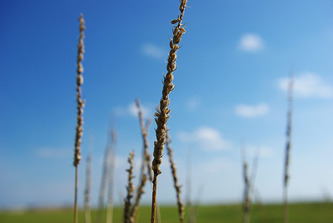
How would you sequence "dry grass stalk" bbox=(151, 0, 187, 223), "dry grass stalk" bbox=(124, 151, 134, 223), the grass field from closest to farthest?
"dry grass stalk" bbox=(151, 0, 187, 223) < "dry grass stalk" bbox=(124, 151, 134, 223) < the grass field

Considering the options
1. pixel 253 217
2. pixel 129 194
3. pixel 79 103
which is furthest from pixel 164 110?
pixel 253 217

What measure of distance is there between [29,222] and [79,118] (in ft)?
175

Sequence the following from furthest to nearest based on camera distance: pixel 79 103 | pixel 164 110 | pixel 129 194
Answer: pixel 79 103 < pixel 129 194 < pixel 164 110

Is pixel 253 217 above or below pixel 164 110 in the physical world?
below

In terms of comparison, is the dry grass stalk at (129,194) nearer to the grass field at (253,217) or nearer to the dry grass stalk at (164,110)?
the dry grass stalk at (164,110)

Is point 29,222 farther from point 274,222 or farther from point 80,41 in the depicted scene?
point 80,41

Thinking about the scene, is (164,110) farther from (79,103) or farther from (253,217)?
(253,217)

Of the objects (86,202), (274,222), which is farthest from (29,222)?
(86,202)

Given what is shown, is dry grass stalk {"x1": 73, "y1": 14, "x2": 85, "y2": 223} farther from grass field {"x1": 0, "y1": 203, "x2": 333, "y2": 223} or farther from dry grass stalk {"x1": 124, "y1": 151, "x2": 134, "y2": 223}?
grass field {"x1": 0, "y1": 203, "x2": 333, "y2": 223}

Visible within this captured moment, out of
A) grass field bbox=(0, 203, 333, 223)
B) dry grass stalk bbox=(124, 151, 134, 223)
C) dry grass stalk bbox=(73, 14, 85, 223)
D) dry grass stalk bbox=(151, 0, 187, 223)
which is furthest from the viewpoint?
grass field bbox=(0, 203, 333, 223)

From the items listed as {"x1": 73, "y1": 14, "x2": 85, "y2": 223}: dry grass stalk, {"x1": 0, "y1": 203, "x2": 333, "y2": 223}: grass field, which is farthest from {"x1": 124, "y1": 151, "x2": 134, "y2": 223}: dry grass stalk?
{"x1": 0, "y1": 203, "x2": 333, "y2": 223}: grass field

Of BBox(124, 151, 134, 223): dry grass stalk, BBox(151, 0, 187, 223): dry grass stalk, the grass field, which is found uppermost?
BBox(151, 0, 187, 223): dry grass stalk

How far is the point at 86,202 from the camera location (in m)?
5.47

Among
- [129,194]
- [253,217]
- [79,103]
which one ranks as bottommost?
[253,217]
